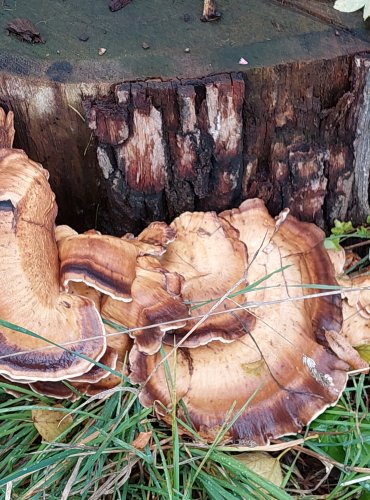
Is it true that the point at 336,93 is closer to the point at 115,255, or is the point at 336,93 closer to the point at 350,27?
the point at 350,27

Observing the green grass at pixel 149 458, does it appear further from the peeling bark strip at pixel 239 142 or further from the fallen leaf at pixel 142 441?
the peeling bark strip at pixel 239 142

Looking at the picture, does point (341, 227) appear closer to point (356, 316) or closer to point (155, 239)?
point (356, 316)

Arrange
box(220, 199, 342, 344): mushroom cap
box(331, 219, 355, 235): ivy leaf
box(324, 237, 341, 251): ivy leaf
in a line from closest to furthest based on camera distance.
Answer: box(220, 199, 342, 344): mushroom cap < box(324, 237, 341, 251): ivy leaf < box(331, 219, 355, 235): ivy leaf

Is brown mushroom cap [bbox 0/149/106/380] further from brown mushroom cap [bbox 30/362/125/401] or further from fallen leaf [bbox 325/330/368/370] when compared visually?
fallen leaf [bbox 325/330/368/370]

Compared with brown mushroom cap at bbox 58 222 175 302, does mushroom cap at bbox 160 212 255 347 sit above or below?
below

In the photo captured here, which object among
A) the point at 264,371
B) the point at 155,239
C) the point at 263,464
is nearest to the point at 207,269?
the point at 155,239

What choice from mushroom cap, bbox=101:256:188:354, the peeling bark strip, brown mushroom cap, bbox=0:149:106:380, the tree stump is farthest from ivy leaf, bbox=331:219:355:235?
brown mushroom cap, bbox=0:149:106:380

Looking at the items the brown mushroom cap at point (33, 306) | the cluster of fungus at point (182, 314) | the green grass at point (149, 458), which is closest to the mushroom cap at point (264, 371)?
the cluster of fungus at point (182, 314)
